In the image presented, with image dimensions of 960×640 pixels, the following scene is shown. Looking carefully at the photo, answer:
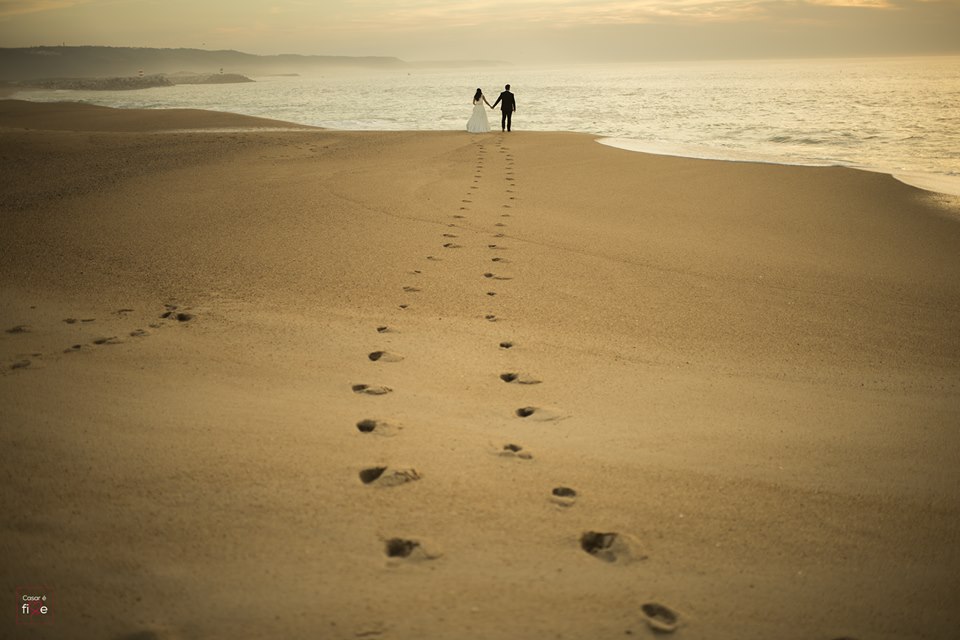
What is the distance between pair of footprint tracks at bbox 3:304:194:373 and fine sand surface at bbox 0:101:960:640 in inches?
1.3

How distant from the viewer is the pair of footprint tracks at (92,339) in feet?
11.3

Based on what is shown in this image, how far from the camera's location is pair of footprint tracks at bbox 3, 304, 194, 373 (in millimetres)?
3455

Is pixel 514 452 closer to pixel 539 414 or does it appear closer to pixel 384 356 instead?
pixel 539 414

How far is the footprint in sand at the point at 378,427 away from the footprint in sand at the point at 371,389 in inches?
12.8

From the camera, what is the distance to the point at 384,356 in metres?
3.71

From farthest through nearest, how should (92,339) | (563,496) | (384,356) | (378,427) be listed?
(92,339)
(384,356)
(378,427)
(563,496)

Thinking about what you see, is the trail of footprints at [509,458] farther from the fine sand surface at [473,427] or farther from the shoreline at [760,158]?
the shoreline at [760,158]

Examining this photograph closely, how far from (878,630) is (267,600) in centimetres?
186

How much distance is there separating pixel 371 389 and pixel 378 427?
0.43 meters

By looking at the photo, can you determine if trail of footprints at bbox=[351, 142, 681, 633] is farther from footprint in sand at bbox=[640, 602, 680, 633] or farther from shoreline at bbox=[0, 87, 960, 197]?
shoreline at bbox=[0, 87, 960, 197]

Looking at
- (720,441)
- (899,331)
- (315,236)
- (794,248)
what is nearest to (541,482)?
(720,441)

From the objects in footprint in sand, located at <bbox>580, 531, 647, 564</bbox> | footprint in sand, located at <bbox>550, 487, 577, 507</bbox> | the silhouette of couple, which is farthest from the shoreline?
footprint in sand, located at <bbox>580, 531, 647, 564</bbox>

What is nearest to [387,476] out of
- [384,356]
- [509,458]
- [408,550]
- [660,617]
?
[408,550]

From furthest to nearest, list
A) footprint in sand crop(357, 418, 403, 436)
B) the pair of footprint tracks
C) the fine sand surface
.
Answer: the pair of footprint tracks
footprint in sand crop(357, 418, 403, 436)
the fine sand surface
